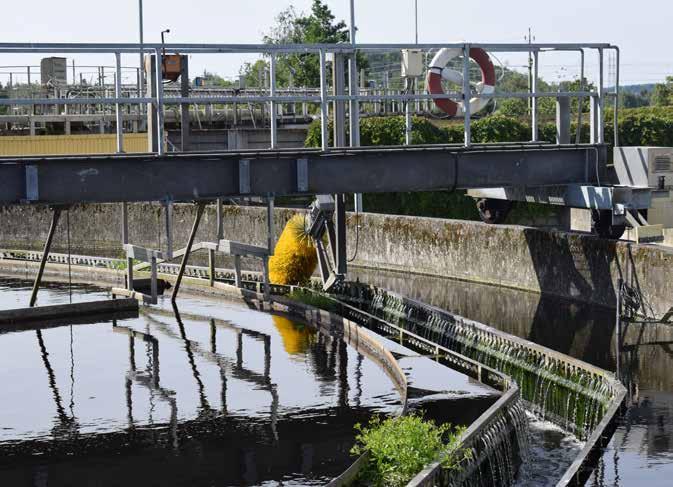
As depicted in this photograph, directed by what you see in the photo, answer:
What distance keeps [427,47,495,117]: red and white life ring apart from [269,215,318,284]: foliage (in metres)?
3.88

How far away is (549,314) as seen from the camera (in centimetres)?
2336

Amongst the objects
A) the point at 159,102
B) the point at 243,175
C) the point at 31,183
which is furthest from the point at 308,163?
the point at 31,183

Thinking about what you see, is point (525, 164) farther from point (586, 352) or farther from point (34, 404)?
point (34, 404)

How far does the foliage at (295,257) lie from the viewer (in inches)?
971

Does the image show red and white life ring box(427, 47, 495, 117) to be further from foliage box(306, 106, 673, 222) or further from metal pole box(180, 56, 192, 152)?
foliage box(306, 106, 673, 222)

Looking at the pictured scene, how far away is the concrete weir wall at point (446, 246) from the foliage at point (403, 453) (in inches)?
397

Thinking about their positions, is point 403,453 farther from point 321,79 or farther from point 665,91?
point 665,91

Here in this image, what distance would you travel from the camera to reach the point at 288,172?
1931 cm

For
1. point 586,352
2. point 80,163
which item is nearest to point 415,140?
point 586,352

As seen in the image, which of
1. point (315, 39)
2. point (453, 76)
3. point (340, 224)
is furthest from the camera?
point (315, 39)

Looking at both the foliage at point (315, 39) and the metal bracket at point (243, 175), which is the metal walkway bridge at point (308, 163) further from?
the foliage at point (315, 39)

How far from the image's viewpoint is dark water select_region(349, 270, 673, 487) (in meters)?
13.7

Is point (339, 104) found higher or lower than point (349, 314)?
higher

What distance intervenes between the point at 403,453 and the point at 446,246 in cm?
1637
